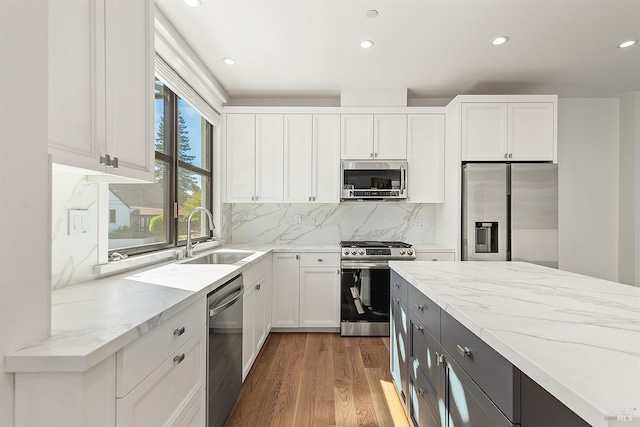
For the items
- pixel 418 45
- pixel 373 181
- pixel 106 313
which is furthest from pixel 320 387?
pixel 418 45

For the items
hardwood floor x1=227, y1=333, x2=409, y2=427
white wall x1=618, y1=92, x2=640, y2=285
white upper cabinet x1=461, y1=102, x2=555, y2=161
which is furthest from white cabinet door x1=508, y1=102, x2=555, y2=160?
hardwood floor x1=227, y1=333, x2=409, y2=427

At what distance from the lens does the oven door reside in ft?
10.4

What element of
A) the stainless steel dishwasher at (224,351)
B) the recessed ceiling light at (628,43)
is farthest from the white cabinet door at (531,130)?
the stainless steel dishwasher at (224,351)

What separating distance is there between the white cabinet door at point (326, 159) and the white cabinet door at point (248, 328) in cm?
144

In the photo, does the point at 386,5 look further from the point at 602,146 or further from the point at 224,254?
the point at 602,146

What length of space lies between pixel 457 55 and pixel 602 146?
2492mm

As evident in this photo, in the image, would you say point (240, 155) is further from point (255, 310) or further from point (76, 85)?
point (76, 85)

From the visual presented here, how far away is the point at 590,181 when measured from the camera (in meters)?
3.78

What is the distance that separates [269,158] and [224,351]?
226 cm

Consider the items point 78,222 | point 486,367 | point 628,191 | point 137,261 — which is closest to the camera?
point 486,367

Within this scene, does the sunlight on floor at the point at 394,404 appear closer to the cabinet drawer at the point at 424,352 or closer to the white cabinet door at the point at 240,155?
the cabinet drawer at the point at 424,352

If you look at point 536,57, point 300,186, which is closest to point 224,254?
point 300,186

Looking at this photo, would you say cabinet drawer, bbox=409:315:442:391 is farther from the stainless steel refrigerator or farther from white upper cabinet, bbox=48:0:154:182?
the stainless steel refrigerator

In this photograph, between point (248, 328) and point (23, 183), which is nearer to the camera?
point (23, 183)
